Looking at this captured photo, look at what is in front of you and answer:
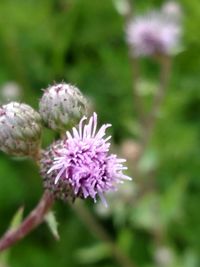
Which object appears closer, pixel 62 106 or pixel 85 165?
pixel 85 165

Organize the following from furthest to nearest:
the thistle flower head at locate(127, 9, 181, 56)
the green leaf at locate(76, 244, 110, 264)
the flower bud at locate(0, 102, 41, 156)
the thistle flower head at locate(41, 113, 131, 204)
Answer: the thistle flower head at locate(127, 9, 181, 56) → the green leaf at locate(76, 244, 110, 264) → the flower bud at locate(0, 102, 41, 156) → the thistle flower head at locate(41, 113, 131, 204)

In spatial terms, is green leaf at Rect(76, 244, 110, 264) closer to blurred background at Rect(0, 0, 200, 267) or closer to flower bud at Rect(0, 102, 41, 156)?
blurred background at Rect(0, 0, 200, 267)

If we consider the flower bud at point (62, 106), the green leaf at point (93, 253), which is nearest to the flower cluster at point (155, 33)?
the green leaf at point (93, 253)

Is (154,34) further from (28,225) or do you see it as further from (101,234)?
(28,225)

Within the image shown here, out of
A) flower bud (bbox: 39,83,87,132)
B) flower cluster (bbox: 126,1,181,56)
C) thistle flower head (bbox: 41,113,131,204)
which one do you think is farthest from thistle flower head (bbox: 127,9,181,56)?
thistle flower head (bbox: 41,113,131,204)

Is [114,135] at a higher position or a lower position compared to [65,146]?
higher

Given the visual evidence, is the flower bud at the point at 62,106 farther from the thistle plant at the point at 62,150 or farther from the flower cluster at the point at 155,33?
the flower cluster at the point at 155,33

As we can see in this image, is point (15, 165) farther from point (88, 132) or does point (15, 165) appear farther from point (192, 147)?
point (88, 132)

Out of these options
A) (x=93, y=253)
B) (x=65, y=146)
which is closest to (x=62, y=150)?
(x=65, y=146)
